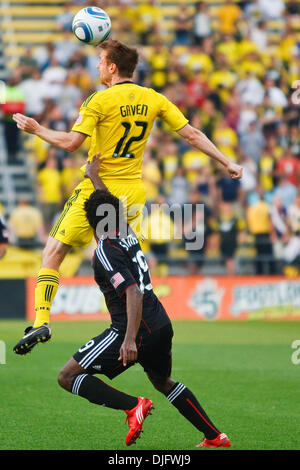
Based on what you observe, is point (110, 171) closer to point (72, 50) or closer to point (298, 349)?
point (298, 349)

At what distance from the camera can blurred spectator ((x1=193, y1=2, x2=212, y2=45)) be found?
2125cm

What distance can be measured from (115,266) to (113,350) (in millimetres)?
571

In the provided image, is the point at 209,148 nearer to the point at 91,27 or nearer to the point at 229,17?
the point at 91,27

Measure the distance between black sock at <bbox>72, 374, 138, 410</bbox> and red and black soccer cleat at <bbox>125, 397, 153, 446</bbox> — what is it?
4 centimetres

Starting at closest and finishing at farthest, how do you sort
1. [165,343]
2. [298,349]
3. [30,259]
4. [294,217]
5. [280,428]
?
[165,343]
[280,428]
[298,349]
[30,259]
[294,217]

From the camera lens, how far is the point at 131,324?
6023 millimetres

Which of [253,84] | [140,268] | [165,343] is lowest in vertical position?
[165,343]

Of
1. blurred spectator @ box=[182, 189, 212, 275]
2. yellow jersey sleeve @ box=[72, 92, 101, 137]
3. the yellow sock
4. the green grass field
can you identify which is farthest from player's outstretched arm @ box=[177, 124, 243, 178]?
blurred spectator @ box=[182, 189, 212, 275]

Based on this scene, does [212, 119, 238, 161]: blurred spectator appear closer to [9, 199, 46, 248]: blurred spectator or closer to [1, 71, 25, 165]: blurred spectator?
[1, 71, 25, 165]: blurred spectator

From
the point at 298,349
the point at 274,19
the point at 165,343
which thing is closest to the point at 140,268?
the point at 165,343

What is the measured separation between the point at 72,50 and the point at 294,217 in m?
6.17

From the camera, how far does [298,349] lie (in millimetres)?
12703
